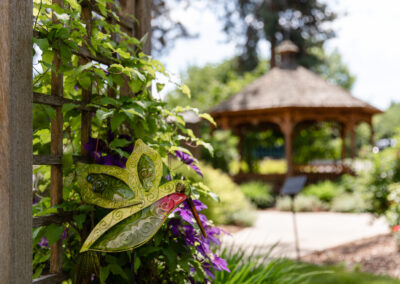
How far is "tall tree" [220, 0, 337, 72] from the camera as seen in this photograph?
22.5m

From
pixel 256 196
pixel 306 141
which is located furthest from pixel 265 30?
pixel 256 196

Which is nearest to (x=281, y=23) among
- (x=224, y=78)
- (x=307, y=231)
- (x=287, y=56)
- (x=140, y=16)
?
(x=287, y=56)

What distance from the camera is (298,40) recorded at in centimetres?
2319

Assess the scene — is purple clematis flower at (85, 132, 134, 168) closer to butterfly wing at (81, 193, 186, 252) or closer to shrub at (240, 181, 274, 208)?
butterfly wing at (81, 193, 186, 252)

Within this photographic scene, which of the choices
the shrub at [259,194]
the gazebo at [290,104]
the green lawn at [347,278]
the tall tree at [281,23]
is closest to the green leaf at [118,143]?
the green lawn at [347,278]

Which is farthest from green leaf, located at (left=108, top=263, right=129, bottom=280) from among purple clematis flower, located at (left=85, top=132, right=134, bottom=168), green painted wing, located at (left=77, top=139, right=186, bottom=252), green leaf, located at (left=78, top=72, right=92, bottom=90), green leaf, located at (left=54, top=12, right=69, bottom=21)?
green leaf, located at (left=54, top=12, right=69, bottom=21)

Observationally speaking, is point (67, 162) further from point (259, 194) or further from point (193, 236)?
point (259, 194)

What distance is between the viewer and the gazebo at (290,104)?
14.3 meters

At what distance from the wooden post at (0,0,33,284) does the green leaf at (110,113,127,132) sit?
17.3 inches

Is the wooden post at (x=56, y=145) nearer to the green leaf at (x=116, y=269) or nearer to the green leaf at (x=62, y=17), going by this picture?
the green leaf at (x=62, y=17)

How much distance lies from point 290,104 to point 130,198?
12.5 meters

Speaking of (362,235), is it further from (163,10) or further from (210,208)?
(163,10)

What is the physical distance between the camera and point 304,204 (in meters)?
11.9

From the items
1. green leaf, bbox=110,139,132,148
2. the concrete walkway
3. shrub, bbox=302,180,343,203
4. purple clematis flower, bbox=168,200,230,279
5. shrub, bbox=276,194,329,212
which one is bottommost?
the concrete walkway
